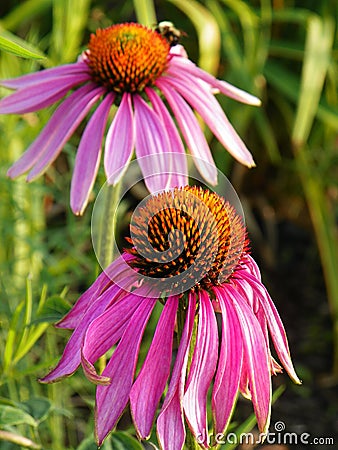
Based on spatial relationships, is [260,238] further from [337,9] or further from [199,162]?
[199,162]

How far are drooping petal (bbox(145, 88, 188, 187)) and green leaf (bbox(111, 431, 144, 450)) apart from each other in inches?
9.4

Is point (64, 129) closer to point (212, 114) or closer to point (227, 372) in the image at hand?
point (212, 114)

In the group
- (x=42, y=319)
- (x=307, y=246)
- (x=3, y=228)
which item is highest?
(x=42, y=319)

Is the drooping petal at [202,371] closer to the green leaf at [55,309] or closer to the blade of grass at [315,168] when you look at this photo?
the green leaf at [55,309]

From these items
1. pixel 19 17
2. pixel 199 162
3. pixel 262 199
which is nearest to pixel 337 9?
pixel 262 199

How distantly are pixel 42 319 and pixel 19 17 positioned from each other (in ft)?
4.26

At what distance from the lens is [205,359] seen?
542 mm

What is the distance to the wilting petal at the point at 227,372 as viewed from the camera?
530 mm

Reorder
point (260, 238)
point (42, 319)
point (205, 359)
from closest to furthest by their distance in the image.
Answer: point (205, 359) → point (42, 319) → point (260, 238)

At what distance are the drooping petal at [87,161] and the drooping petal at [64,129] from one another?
0.04 ft

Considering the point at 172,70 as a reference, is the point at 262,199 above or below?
below

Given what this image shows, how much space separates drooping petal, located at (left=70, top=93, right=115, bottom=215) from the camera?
2.38 feet

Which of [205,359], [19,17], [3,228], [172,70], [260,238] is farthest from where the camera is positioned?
[260,238]

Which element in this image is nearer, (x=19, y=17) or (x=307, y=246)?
(x=19, y=17)
